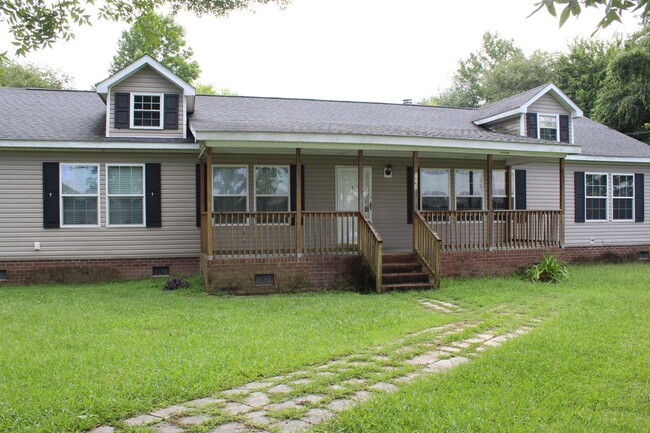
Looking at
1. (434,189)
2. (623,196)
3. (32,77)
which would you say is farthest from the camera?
(32,77)

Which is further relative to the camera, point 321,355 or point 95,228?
point 95,228

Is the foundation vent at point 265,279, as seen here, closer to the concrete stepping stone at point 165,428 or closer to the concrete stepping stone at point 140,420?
the concrete stepping stone at point 140,420

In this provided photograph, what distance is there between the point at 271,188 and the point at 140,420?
28.4 feet

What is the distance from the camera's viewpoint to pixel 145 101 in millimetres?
12078

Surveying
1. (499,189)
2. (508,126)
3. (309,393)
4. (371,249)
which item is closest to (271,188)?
(371,249)

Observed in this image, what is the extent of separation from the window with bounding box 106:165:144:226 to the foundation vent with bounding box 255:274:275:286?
3539 mm

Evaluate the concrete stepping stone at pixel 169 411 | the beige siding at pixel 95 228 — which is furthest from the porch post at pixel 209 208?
the concrete stepping stone at pixel 169 411

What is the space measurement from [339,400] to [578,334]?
3.56 m

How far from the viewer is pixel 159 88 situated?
12.1 metres

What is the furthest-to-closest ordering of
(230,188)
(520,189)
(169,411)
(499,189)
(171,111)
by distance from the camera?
1. (520,189)
2. (499,189)
3. (171,111)
4. (230,188)
5. (169,411)

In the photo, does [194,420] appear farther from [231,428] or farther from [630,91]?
[630,91]

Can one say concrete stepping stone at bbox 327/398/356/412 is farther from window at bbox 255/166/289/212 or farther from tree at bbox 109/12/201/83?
tree at bbox 109/12/201/83

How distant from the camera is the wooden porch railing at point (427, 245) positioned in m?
10.2

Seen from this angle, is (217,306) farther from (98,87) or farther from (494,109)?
(494,109)
